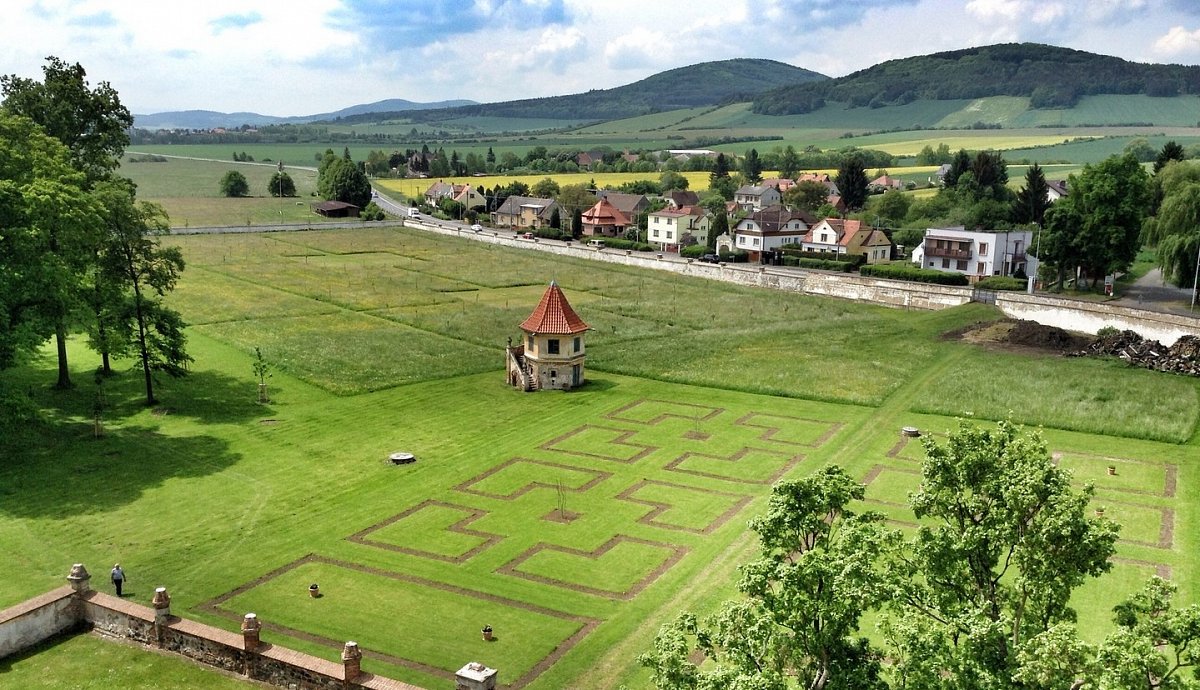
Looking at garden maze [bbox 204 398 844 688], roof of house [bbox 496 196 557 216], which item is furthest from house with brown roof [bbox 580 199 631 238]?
garden maze [bbox 204 398 844 688]

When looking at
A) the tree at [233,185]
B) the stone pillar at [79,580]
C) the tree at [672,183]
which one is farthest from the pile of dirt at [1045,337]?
the tree at [233,185]

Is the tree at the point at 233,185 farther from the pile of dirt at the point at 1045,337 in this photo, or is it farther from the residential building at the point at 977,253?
the pile of dirt at the point at 1045,337

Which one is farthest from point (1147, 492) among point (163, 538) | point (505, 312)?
point (505, 312)

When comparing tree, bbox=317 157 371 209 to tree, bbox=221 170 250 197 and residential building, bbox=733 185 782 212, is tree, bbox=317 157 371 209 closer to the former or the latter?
tree, bbox=221 170 250 197

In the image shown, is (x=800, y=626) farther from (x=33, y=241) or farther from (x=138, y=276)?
(x=138, y=276)

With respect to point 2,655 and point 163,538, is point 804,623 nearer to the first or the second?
point 2,655

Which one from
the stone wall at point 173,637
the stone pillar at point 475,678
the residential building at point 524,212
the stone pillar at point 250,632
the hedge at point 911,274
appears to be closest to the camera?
the stone pillar at point 475,678
